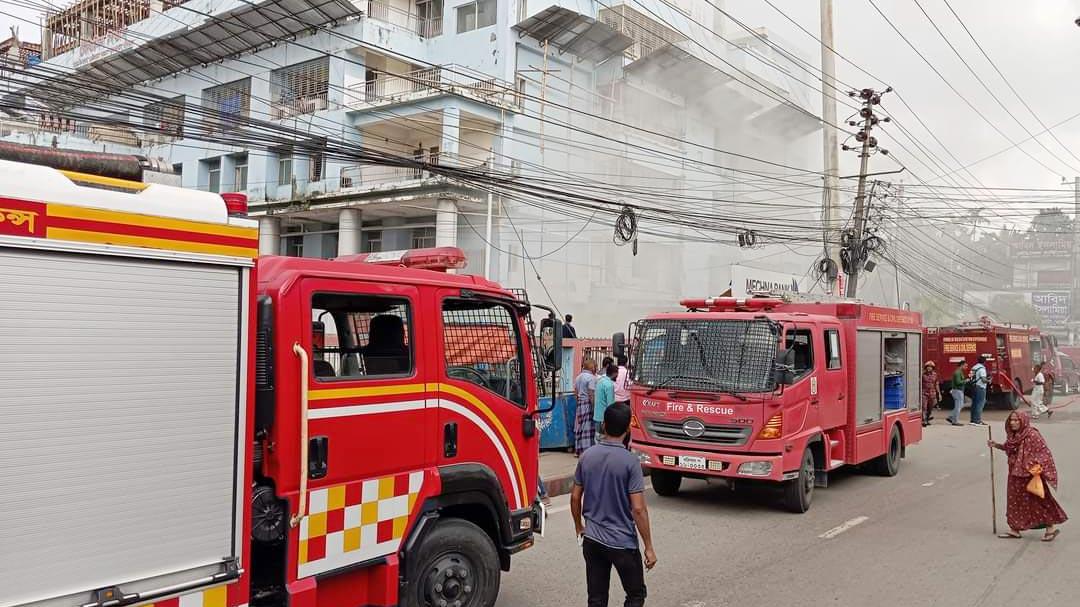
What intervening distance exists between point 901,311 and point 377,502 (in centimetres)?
1052

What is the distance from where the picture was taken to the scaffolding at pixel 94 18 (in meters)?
32.6

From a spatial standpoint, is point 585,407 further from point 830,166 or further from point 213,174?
point 213,174

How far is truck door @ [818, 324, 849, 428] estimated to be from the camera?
9.80 meters

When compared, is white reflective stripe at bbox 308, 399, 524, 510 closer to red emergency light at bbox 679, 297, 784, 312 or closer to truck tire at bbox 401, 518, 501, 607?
truck tire at bbox 401, 518, 501, 607

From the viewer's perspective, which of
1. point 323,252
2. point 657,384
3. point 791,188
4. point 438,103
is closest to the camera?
point 657,384

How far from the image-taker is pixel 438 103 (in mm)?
24469

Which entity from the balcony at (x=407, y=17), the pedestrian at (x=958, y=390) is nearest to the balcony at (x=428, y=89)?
the balcony at (x=407, y=17)

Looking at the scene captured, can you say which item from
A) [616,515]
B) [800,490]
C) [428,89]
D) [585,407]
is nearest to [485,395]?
[616,515]

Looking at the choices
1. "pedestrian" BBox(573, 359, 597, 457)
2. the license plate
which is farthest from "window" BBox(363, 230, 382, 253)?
the license plate

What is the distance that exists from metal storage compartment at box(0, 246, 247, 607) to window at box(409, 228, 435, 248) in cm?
2281

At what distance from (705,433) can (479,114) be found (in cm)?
1765

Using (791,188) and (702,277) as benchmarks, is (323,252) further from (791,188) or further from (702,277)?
(791,188)

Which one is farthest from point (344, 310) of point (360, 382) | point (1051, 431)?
point (1051, 431)

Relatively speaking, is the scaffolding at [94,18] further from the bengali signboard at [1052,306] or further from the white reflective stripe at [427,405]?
the bengali signboard at [1052,306]
